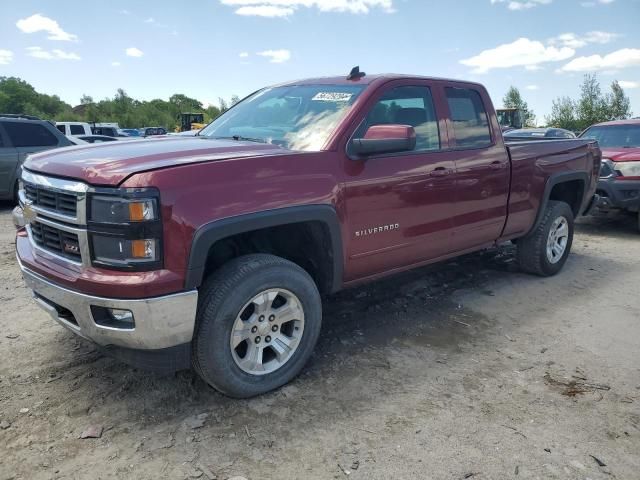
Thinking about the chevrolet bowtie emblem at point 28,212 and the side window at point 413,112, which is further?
the side window at point 413,112

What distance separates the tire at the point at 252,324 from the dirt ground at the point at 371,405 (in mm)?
161

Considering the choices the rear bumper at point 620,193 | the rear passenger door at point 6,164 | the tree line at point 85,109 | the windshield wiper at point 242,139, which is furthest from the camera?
the tree line at point 85,109

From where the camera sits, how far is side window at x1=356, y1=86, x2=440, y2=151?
3.75 meters

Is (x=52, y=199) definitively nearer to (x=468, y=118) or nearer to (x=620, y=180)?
(x=468, y=118)

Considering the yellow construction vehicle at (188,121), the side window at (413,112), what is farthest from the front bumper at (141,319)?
the yellow construction vehicle at (188,121)

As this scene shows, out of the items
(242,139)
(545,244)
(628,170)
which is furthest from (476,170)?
(628,170)

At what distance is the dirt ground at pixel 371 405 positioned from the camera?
2516mm

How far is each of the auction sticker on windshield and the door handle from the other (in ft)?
2.77

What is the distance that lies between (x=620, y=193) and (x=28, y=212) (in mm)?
7866

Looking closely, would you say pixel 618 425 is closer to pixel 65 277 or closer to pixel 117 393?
pixel 117 393

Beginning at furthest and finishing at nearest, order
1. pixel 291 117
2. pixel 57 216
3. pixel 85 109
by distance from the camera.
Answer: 1. pixel 85 109
2. pixel 291 117
3. pixel 57 216

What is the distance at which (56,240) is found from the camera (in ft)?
9.37

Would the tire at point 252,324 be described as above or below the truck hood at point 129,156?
below

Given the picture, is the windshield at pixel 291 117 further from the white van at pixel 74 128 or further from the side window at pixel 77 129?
the side window at pixel 77 129
